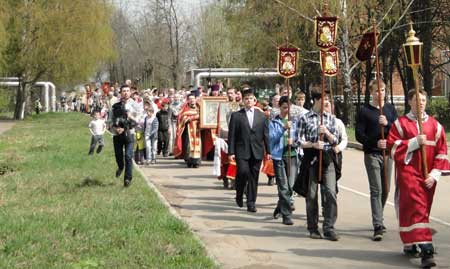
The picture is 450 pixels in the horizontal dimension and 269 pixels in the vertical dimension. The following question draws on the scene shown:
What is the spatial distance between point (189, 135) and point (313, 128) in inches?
397

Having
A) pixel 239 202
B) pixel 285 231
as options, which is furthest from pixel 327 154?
pixel 239 202

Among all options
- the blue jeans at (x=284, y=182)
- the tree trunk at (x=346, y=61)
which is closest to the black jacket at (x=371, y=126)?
the blue jeans at (x=284, y=182)

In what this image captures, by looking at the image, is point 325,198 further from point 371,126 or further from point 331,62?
point 331,62

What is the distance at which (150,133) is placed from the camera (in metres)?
19.6

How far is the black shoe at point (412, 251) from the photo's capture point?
27.4ft

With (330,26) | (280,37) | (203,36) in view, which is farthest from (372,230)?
(203,36)

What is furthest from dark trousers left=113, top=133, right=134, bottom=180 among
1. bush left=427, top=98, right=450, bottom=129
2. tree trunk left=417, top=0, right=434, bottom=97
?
tree trunk left=417, top=0, right=434, bottom=97

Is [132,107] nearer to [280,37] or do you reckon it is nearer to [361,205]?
[361,205]

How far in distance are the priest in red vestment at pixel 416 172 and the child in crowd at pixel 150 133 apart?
11.9 meters

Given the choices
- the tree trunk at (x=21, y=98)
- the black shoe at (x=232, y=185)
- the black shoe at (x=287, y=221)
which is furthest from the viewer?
the tree trunk at (x=21, y=98)

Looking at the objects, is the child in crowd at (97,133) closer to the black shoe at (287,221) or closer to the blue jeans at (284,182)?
the blue jeans at (284,182)

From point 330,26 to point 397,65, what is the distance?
105 feet

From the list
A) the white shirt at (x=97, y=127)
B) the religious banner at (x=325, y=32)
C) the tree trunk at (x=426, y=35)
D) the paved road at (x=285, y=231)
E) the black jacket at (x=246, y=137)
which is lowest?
the paved road at (x=285, y=231)

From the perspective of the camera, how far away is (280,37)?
3353 centimetres
